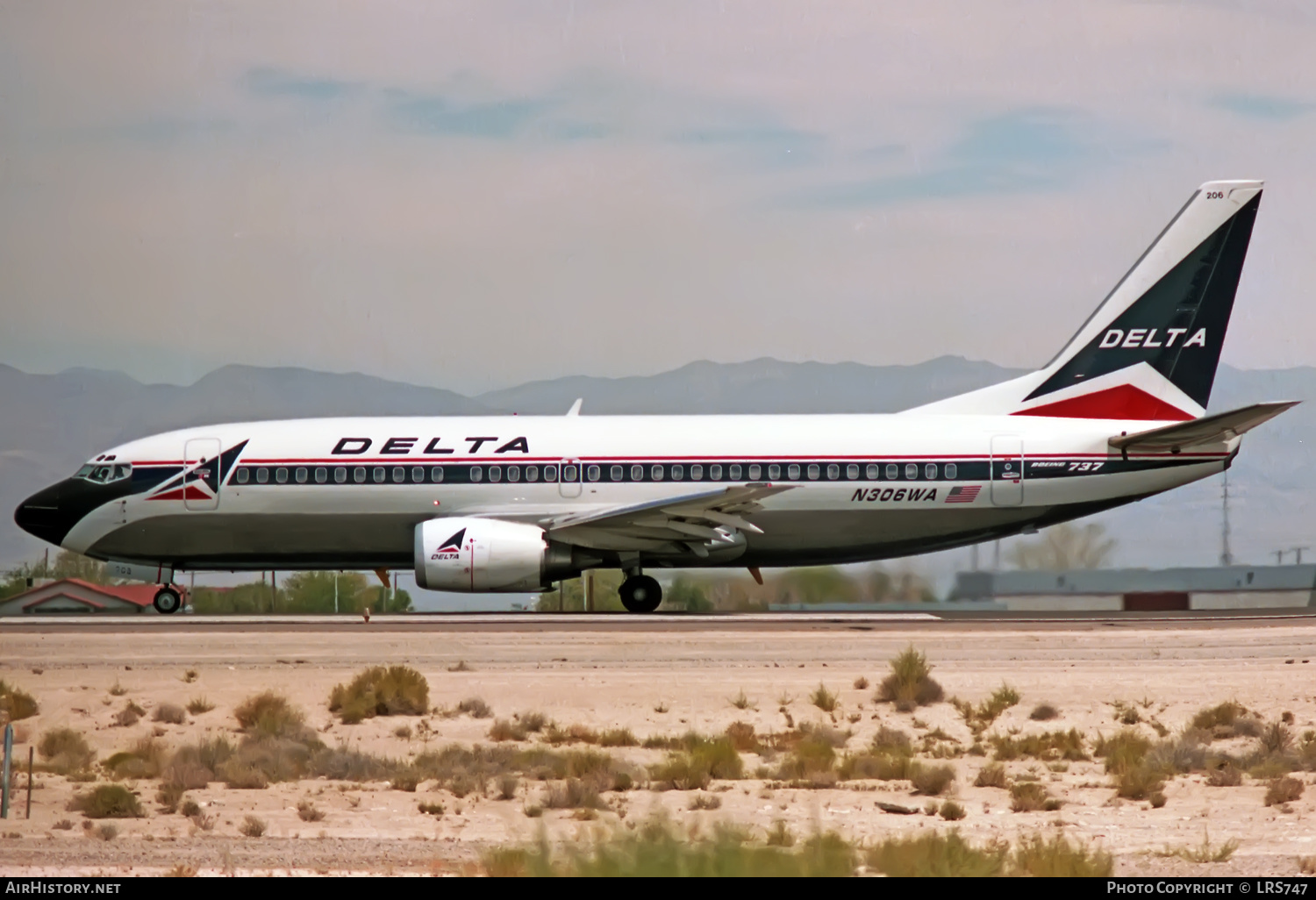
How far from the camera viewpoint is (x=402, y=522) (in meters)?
32.4

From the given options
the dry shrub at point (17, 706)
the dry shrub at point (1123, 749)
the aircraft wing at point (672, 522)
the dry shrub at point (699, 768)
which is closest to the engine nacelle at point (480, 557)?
the aircraft wing at point (672, 522)

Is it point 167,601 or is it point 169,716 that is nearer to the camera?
point 169,716

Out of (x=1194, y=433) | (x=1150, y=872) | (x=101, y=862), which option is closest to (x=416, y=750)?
(x=101, y=862)

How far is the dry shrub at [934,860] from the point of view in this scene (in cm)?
1132

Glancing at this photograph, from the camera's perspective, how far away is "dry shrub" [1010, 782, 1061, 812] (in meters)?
15.4

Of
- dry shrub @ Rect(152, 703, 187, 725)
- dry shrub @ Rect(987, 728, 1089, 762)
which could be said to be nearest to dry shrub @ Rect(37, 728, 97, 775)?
dry shrub @ Rect(152, 703, 187, 725)

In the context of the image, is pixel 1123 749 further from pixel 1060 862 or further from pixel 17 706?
pixel 17 706

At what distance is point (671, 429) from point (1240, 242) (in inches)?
484

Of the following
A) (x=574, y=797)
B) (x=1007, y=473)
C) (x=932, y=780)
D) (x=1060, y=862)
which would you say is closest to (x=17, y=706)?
(x=574, y=797)

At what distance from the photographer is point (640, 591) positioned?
3297 cm

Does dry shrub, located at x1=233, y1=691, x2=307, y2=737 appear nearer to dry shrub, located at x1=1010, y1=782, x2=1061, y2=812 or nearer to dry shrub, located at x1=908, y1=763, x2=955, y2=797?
dry shrub, located at x1=908, y1=763, x2=955, y2=797

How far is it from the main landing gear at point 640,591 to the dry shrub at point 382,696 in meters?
11.2

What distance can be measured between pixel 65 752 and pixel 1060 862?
11819 mm
